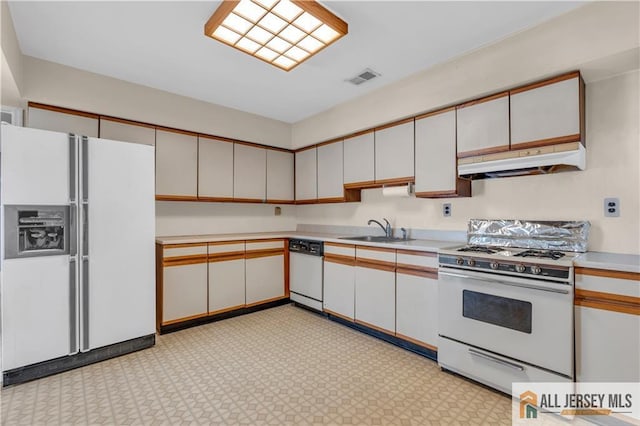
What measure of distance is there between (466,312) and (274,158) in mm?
3320

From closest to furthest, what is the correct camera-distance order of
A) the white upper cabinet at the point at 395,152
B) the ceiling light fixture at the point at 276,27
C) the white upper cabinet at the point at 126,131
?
the ceiling light fixture at the point at 276,27 < the white upper cabinet at the point at 126,131 < the white upper cabinet at the point at 395,152

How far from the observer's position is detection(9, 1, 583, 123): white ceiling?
2084mm

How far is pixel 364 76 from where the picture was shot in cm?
307

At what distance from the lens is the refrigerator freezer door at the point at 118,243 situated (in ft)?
8.34

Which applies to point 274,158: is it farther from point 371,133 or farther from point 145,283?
point 145,283

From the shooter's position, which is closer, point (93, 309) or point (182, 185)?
point (93, 309)

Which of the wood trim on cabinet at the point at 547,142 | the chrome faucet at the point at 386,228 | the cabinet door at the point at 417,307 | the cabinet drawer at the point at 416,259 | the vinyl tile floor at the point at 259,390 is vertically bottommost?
the vinyl tile floor at the point at 259,390

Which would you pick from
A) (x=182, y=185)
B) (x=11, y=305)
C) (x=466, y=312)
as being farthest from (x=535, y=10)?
(x=11, y=305)

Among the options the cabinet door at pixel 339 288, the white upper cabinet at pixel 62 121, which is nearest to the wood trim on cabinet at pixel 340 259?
the cabinet door at pixel 339 288

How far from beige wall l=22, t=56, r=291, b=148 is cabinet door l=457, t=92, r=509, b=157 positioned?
268 centimetres

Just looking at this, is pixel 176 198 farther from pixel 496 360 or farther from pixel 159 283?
pixel 496 360

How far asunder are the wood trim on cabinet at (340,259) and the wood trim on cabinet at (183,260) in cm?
142

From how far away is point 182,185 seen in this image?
3629 millimetres

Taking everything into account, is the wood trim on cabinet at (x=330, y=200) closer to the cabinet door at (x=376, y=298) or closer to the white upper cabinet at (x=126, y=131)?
the cabinet door at (x=376, y=298)
